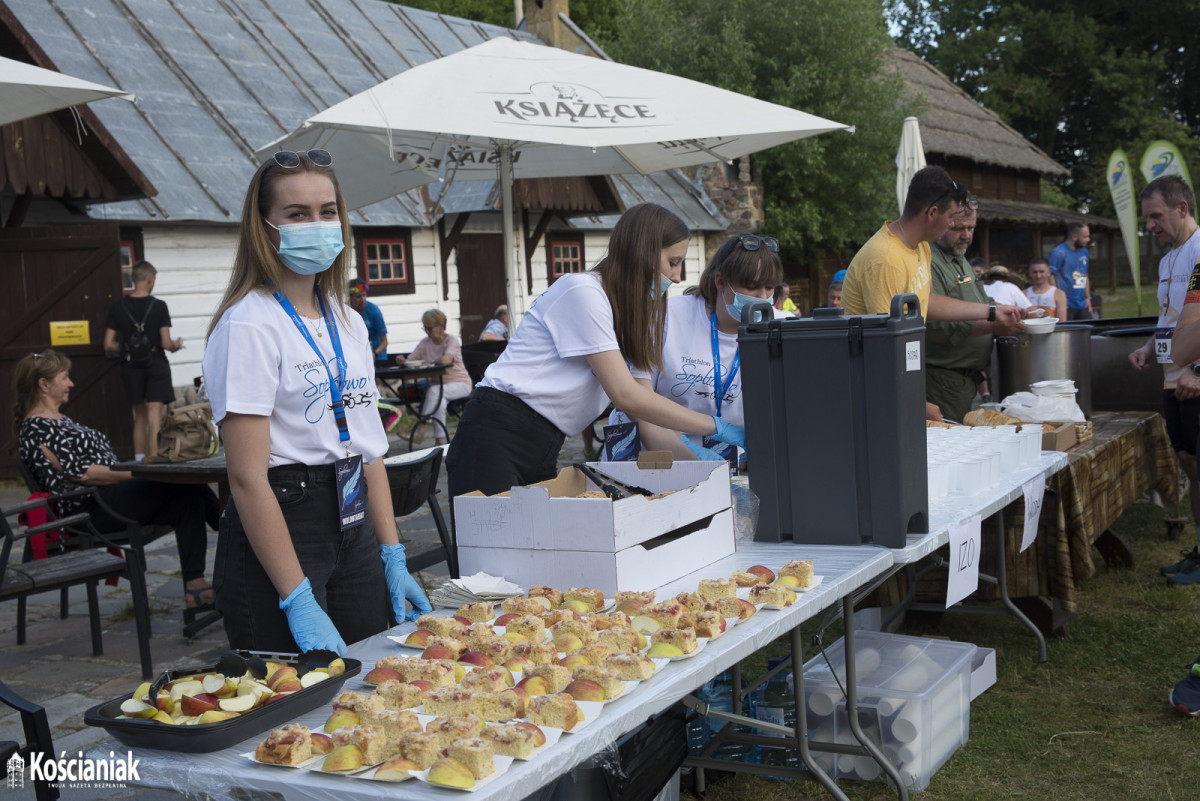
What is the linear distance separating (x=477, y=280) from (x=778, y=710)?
12031 mm

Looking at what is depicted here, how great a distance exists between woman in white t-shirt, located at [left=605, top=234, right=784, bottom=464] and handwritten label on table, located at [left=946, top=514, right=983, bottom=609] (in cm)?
83

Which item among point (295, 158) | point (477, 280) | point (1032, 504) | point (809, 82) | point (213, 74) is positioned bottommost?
point (1032, 504)

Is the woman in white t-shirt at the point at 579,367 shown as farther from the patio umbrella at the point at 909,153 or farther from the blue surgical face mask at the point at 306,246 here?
the patio umbrella at the point at 909,153

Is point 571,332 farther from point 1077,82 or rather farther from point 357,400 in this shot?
point 1077,82

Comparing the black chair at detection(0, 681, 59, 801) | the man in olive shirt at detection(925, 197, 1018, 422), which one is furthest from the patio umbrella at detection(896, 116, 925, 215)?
the black chair at detection(0, 681, 59, 801)

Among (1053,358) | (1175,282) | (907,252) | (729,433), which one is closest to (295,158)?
(729,433)

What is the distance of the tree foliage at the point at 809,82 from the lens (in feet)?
61.0

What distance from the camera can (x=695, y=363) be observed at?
3.69m

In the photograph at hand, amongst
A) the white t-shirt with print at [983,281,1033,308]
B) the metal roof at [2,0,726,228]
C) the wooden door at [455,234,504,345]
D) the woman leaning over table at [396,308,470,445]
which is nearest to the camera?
the white t-shirt with print at [983,281,1033,308]

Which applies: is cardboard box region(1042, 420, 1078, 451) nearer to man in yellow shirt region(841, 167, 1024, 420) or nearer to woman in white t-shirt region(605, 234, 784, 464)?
man in yellow shirt region(841, 167, 1024, 420)

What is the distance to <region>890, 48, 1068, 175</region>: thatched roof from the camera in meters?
24.3

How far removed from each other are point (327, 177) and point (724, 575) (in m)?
1.31

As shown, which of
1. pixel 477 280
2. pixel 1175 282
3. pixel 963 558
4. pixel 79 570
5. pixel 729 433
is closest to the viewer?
pixel 963 558

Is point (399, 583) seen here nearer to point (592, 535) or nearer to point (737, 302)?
point (592, 535)
